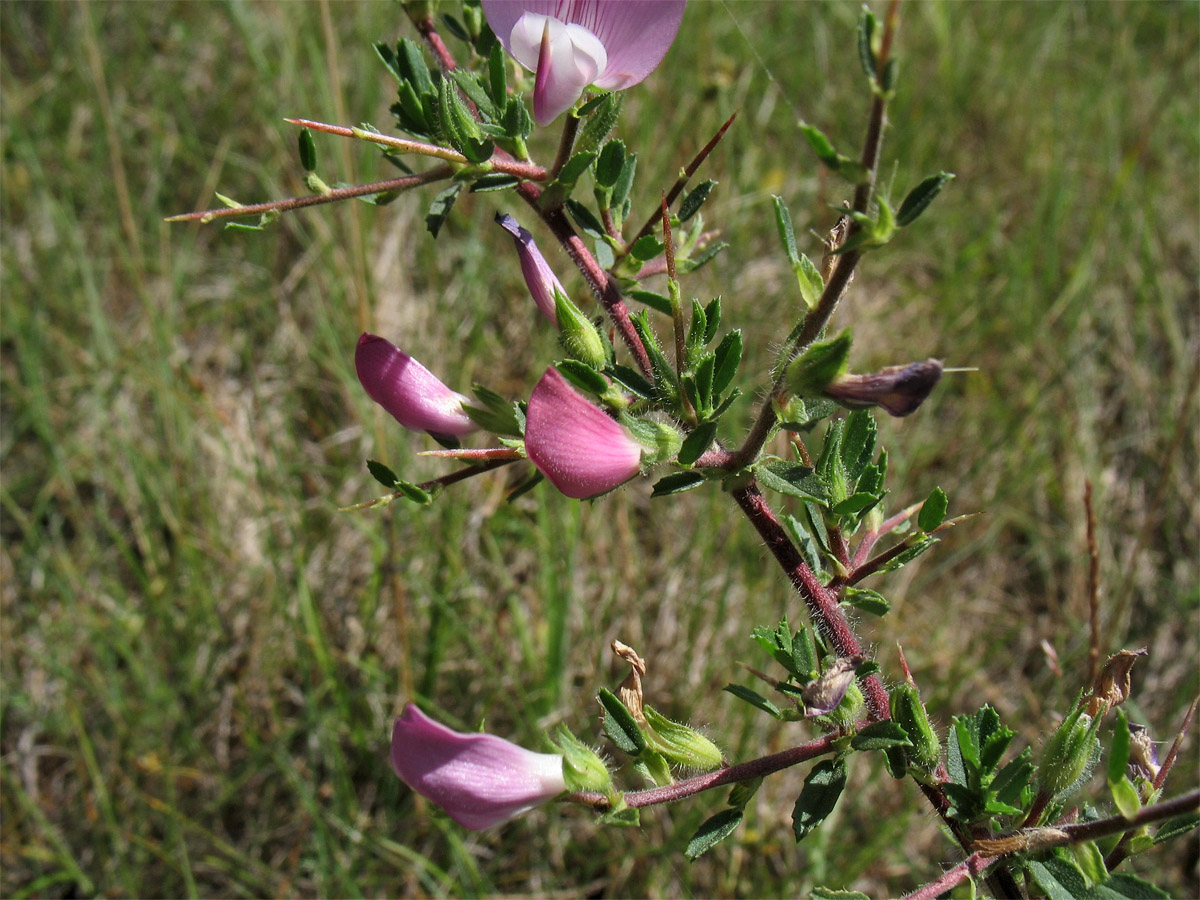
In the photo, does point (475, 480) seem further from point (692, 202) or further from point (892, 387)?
point (892, 387)

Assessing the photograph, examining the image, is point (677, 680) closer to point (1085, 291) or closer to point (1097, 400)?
point (1097, 400)

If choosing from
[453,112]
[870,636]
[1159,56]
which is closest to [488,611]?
[870,636]

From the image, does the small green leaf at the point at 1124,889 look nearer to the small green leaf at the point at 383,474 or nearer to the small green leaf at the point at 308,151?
the small green leaf at the point at 383,474

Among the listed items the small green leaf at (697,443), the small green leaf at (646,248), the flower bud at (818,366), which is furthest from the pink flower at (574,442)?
the small green leaf at (646,248)

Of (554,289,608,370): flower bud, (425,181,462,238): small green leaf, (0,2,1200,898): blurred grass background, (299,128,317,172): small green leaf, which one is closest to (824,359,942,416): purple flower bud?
(554,289,608,370): flower bud

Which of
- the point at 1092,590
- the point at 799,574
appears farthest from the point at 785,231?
the point at 1092,590

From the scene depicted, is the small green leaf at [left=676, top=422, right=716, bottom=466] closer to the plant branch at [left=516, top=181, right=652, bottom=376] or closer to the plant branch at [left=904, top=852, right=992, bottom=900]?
the plant branch at [left=516, top=181, right=652, bottom=376]
